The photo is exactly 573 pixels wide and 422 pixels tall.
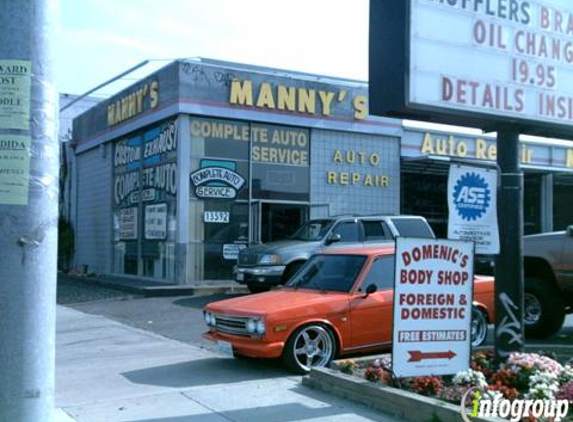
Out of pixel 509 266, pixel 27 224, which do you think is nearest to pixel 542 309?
pixel 509 266

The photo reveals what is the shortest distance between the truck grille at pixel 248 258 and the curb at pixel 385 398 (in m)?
7.74

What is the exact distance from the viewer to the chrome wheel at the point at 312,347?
27.3ft

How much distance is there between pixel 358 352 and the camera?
8.89 meters

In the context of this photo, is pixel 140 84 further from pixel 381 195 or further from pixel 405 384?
pixel 405 384

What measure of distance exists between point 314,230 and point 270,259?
1.61 metres

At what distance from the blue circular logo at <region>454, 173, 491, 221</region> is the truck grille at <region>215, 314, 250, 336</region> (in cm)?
290

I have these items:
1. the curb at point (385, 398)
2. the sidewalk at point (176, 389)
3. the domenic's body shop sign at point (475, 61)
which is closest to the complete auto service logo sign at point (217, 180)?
the sidewalk at point (176, 389)

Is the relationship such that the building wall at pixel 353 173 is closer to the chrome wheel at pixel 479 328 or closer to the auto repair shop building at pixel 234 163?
the auto repair shop building at pixel 234 163

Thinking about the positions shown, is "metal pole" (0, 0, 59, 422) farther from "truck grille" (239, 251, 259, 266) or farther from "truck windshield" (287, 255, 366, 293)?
"truck grille" (239, 251, 259, 266)

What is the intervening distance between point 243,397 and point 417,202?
17909mm

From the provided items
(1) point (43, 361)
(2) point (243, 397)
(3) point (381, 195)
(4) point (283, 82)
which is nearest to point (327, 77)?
(4) point (283, 82)

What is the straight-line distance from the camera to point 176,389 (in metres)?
7.54

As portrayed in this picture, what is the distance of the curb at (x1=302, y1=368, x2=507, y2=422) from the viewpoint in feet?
19.4

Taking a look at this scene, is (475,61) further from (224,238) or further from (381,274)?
(224,238)
